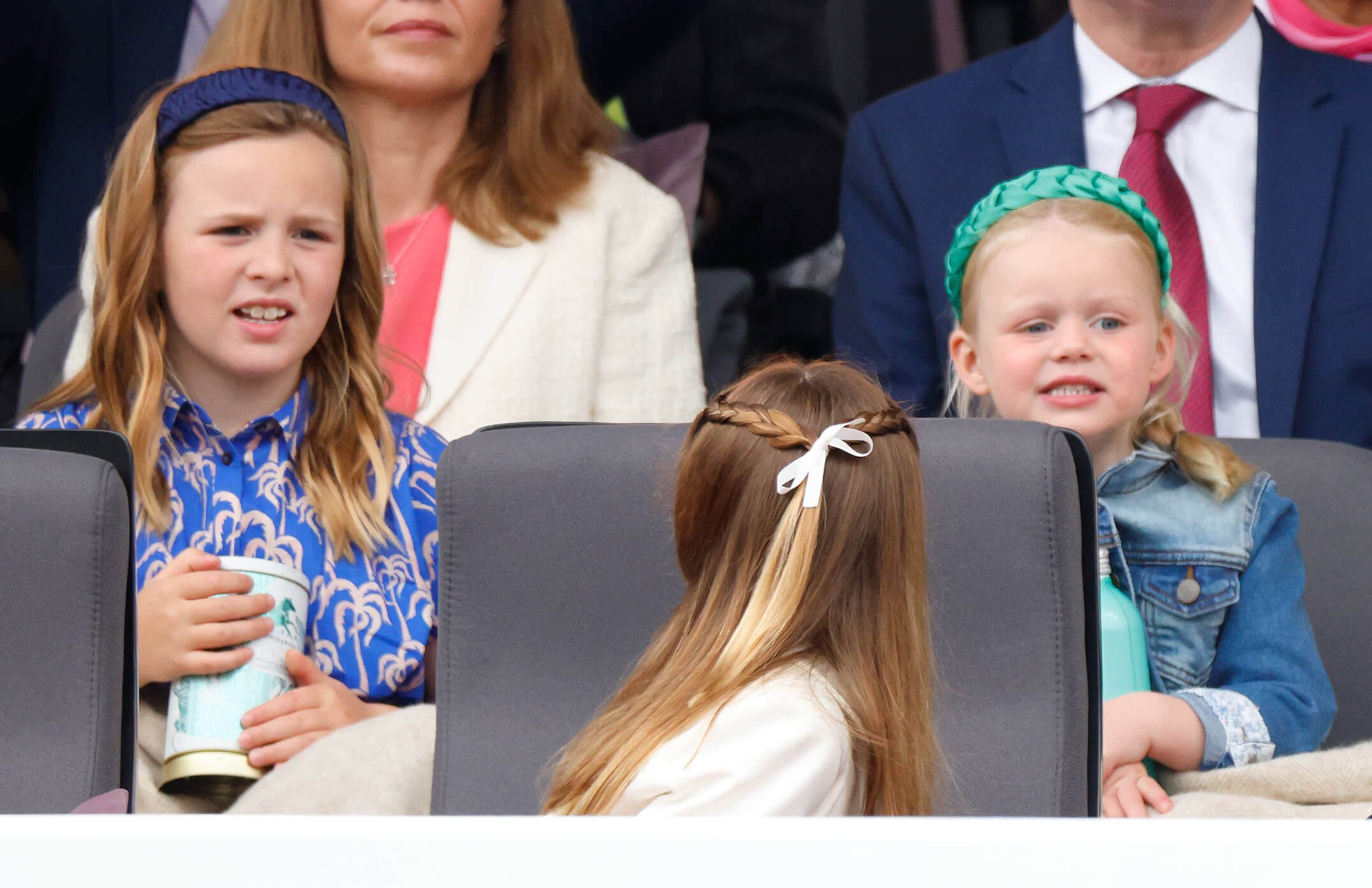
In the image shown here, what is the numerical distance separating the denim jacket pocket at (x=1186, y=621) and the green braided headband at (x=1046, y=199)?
374 mm

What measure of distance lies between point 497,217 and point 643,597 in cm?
97

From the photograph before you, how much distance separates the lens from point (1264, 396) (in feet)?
6.86

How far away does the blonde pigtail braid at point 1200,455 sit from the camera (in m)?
1.56

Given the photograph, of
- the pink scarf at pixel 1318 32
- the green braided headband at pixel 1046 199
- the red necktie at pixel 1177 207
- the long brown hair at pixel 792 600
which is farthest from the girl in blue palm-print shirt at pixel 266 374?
the pink scarf at pixel 1318 32

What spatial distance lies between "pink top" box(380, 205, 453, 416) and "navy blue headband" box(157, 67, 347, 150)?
268mm

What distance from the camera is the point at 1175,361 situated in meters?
1.76

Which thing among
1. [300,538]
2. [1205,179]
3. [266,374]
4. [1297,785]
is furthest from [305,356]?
[1205,179]

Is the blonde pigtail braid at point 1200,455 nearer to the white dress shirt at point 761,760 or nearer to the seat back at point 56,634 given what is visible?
the white dress shirt at point 761,760

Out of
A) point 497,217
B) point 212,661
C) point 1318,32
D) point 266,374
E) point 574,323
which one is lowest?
point 212,661

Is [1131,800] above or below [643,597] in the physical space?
below

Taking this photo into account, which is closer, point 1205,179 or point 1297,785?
point 1297,785

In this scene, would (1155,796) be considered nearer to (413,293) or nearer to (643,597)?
(643,597)

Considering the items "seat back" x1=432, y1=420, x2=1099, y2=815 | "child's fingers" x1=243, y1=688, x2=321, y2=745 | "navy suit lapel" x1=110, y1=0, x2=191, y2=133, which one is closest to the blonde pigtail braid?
"seat back" x1=432, y1=420, x2=1099, y2=815

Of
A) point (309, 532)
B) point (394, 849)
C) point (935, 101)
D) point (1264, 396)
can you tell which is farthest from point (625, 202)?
point (394, 849)
